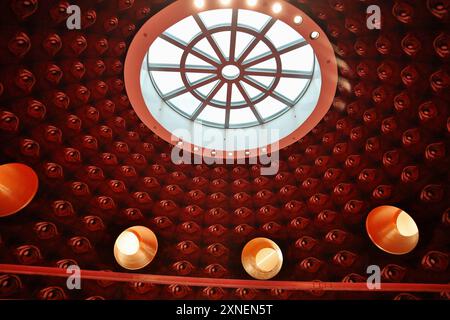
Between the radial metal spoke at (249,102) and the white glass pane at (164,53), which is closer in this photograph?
the white glass pane at (164,53)

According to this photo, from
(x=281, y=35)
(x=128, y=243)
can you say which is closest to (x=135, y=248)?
(x=128, y=243)

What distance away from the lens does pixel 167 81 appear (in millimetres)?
8625

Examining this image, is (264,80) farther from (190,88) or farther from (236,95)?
(190,88)

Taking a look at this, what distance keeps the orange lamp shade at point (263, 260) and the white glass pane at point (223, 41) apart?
4128 mm

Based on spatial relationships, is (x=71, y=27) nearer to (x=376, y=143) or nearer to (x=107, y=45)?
(x=107, y=45)

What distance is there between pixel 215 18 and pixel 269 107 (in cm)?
256

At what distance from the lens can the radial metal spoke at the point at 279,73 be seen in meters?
8.10

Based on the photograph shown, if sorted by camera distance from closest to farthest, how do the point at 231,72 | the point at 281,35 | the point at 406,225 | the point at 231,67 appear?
the point at 406,225
the point at 281,35
the point at 231,67
the point at 231,72

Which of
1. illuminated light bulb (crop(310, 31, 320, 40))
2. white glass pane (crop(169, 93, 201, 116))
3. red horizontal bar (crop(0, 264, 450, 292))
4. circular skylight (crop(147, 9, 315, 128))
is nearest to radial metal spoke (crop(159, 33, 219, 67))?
circular skylight (crop(147, 9, 315, 128))

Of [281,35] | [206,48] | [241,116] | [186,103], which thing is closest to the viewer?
[281,35]

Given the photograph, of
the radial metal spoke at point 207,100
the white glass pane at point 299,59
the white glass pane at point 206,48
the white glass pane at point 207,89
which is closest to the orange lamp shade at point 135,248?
the radial metal spoke at point 207,100

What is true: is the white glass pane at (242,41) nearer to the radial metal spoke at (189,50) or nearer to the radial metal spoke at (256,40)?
the radial metal spoke at (256,40)

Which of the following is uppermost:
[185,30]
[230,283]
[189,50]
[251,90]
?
[185,30]

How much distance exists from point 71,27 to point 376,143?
618 cm
